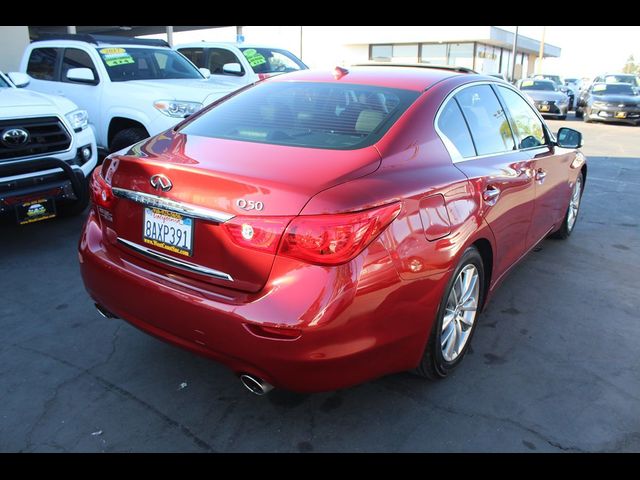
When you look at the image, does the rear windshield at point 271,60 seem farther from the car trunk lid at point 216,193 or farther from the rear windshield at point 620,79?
the rear windshield at point 620,79

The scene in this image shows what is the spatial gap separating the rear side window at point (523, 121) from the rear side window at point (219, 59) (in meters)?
6.83

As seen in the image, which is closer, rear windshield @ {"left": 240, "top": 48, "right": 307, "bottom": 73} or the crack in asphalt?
the crack in asphalt

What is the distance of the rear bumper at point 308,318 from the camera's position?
2.18 m

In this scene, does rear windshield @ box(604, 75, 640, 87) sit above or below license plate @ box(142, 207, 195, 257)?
above

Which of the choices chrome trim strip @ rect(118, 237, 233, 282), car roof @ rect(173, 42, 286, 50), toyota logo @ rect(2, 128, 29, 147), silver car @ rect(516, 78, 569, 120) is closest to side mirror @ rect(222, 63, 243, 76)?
car roof @ rect(173, 42, 286, 50)

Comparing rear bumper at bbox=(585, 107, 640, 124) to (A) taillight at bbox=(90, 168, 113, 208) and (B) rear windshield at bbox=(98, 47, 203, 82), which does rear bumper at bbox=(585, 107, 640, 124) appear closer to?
(B) rear windshield at bbox=(98, 47, 203, 82)

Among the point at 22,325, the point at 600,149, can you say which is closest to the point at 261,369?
the point at 22,325

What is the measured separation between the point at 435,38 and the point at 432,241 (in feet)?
129

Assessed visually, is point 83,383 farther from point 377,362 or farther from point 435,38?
point 435,38

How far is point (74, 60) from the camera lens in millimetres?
7418

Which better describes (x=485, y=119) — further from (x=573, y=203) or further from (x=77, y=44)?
(x=77, y=44)

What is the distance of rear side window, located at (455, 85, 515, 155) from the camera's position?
3.29 metres

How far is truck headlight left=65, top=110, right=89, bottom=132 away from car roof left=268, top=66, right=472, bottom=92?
2.58 metres

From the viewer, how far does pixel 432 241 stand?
2.53 metres
